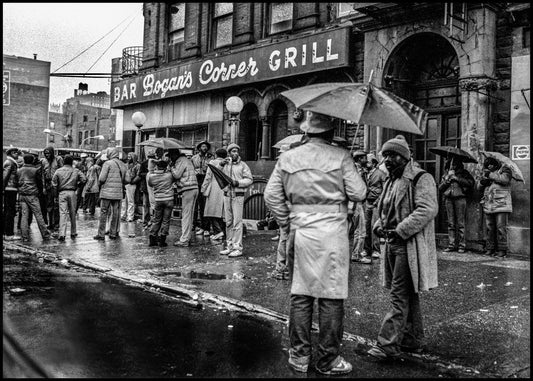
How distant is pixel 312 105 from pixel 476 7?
8.89m

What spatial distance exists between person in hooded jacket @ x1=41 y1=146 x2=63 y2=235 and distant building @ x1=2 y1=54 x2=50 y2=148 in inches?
1698

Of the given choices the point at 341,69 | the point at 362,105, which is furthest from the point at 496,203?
the point at 362,105

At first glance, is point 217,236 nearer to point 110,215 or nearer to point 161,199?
point 161,199

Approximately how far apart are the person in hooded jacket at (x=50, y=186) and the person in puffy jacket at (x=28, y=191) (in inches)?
54.4

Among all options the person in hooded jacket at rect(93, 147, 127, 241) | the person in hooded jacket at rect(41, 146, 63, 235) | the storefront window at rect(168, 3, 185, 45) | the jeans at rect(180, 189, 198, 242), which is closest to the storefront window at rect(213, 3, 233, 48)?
the storefront window at rect(168, 3, 185, 45)

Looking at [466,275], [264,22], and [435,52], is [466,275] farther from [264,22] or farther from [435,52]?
[264,22]

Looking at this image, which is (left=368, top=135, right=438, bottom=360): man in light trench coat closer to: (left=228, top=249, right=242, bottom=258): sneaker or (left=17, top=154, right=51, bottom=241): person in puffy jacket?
(left=228, top=249, right=242, bottom=258): sneaker

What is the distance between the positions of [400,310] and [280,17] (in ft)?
44.7

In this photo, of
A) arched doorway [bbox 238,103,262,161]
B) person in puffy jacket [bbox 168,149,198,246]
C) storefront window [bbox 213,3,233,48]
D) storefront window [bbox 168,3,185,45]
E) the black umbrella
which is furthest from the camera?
storefront window [bbox 168,3,185,45]

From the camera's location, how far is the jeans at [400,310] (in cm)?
471

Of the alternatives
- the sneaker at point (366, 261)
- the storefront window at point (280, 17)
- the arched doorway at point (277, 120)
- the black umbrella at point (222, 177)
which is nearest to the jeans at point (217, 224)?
the black umbrella at point (222, 177)

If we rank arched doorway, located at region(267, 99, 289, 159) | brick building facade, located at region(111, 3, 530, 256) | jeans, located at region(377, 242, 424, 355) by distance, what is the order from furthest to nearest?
arched doorway, located at region(267, 99, 289, 159) → brick building facade, located at region(111, 3, 530, 256) → jeans, located at region(377, 242, 424, 355)

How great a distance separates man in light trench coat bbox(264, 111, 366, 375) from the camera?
4324mm

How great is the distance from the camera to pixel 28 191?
38.4ft
